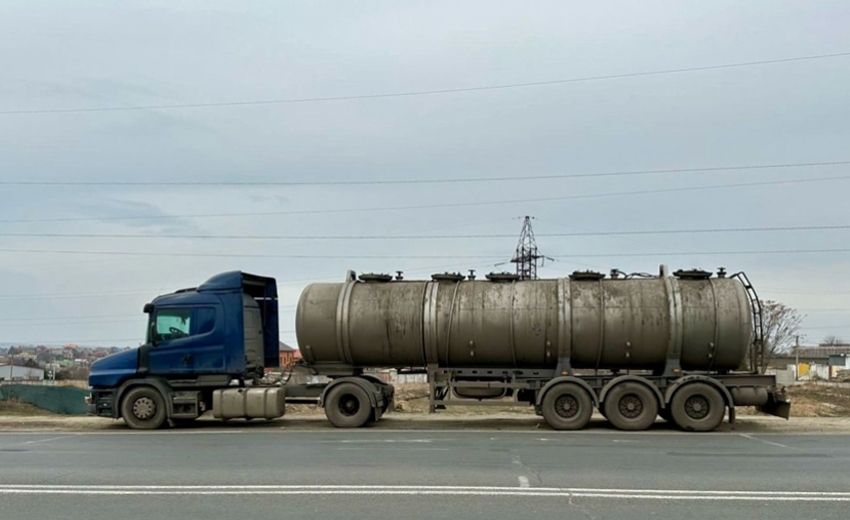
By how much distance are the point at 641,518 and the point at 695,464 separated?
3.82 meters

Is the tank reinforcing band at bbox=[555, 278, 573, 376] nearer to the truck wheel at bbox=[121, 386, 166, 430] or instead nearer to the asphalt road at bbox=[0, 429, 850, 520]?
A: the asphalt road at bbox=[0, 429, 850, 520]

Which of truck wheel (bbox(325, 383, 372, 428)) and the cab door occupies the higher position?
the cab door

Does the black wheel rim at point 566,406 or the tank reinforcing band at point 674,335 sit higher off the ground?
the tank reinforcing band at point 674,335

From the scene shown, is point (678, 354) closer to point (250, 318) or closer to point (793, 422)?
point (793, 422)

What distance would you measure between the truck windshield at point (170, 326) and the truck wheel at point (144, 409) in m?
1.17

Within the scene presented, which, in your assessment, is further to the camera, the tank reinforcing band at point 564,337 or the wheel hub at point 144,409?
the wheel hub at point 144,409

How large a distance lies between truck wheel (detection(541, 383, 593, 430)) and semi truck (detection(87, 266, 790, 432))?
24mm

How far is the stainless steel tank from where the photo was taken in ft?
55.9

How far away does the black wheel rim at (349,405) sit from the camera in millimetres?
17656

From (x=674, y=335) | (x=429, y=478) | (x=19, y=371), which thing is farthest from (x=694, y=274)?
(x=19, y=371)

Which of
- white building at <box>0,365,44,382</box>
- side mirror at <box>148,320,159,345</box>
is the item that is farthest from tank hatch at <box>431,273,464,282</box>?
white building at <box>0,365,44,382</box>

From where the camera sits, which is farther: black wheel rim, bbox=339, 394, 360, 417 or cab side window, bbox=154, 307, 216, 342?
cab side window, bbox=154, 307, 216, 342

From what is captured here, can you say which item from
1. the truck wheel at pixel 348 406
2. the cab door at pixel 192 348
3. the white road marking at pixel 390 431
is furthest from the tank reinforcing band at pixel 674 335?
the cab door at pixel 192 348

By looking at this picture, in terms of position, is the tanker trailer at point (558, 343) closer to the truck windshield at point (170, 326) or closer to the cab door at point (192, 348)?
the cab door at point (192, 348)
